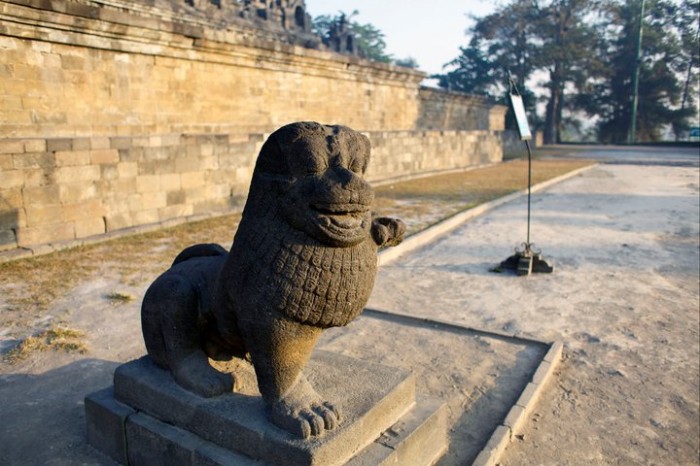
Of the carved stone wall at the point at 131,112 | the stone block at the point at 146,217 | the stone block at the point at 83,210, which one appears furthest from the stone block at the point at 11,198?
the stone block at the point at 146,217

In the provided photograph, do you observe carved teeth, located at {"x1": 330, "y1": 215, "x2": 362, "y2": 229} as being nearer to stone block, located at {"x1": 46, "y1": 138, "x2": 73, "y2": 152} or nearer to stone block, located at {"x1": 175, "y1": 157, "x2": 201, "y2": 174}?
stone block, located at {"x1": 46, "y1": 138, "x2": 73, "y2": 152}

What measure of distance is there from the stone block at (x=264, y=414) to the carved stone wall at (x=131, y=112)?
4.74 meters

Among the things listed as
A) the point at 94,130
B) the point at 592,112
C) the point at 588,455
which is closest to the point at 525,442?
the point at 588,455

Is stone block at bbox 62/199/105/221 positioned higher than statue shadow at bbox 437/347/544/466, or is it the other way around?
stone block at bbox 62/199/105/221

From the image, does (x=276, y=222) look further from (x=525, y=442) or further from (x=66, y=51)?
(x=66, y=51)

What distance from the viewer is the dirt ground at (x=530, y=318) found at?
9.23 feet

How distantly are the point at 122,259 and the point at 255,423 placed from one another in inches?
180

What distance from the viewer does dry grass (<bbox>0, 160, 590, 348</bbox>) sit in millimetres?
4641

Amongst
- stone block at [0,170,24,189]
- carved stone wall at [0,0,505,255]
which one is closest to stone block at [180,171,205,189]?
carved stone wall at [0,0,505,255]

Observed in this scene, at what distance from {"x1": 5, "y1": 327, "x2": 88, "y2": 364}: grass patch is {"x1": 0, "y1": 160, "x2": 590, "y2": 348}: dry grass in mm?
48

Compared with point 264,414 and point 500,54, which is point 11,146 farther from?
point 500,54

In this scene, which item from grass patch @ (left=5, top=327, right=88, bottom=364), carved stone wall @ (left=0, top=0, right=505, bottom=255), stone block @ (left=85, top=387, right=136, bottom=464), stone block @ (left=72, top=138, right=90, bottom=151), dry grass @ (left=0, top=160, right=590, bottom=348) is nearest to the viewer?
stone block @ (left=85, top=387, right=136, bottom=464)

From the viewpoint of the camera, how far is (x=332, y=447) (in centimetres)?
201

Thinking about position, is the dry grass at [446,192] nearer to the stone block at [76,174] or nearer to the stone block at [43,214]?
the stone block at [76,174]
